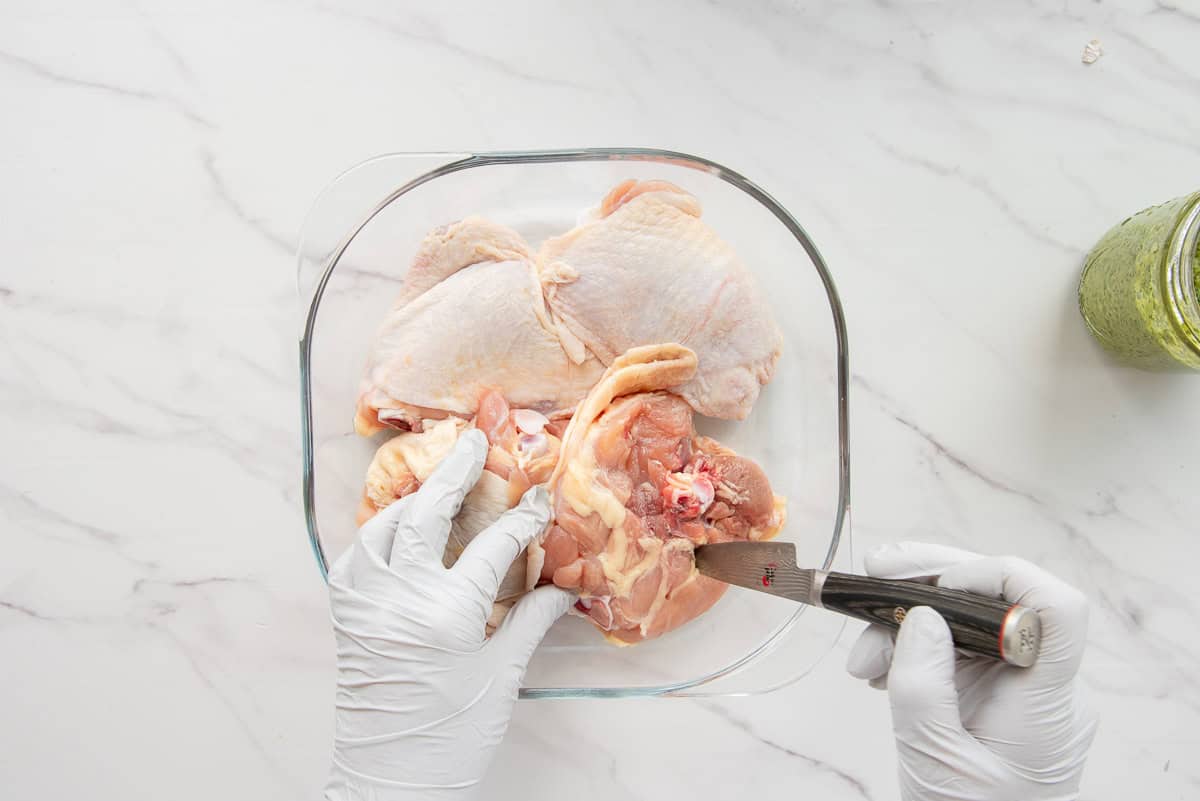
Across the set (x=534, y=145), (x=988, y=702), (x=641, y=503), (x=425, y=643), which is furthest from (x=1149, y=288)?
(x=425, y=643)

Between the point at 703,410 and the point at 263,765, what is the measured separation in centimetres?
119

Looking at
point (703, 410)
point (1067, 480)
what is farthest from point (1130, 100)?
point (703, 410)

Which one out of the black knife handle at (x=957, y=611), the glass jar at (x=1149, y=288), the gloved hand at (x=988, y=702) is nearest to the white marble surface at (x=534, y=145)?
the glass jar at (x=1149, y=288)

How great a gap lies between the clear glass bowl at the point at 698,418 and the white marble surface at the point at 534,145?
0.16 metres

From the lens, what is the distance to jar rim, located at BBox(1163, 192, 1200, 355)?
1365 mm

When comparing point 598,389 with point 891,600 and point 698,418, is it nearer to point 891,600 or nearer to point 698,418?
point 698,418

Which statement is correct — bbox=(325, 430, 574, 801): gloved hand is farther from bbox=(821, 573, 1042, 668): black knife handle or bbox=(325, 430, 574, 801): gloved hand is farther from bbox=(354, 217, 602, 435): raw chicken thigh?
bbox=(821, 573, 1042, 668): black knife handle

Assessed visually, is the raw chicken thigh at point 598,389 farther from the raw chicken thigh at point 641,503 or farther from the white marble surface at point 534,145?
the white marble surface at point 534,145

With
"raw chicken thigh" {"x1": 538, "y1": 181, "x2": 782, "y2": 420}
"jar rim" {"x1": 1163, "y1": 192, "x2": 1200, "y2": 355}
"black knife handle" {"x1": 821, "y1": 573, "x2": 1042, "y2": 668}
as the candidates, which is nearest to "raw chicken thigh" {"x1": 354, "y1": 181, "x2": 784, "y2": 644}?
"raw chicken thigh" {"x1": 538, "y1": 181, "x2": 782, "y2": 420}

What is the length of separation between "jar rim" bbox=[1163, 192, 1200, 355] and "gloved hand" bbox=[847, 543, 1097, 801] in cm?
56

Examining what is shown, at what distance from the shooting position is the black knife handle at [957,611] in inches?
40.1

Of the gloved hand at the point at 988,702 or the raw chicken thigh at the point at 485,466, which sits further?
the raw chicken thigh at the point at 485,466

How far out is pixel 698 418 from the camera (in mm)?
1573

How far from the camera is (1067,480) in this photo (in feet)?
5.63
